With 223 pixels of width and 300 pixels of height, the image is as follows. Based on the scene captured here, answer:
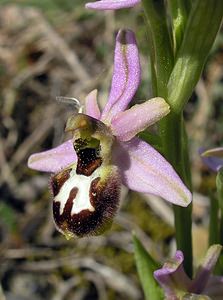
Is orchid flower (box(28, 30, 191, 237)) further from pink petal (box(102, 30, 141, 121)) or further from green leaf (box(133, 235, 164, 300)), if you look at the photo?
green leaf (box(133, 235, 164, 300))

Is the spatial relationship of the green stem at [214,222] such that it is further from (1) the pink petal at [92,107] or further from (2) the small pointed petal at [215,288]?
(1) the pink petal at [92,107]

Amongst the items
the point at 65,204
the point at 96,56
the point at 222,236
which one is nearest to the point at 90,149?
the point at 65,204

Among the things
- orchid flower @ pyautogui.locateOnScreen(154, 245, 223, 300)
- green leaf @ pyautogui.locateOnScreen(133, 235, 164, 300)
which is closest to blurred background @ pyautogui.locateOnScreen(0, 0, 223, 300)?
green leaf @ pyautogui.locateOnScreen(133, 235, 164, 300)

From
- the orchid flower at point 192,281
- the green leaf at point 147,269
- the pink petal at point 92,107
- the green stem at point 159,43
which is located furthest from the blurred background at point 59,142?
the orchid flower at point 192,281

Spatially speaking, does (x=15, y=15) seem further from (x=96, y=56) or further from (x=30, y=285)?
(x=30, y=285)

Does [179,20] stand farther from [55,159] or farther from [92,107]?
[55,159]

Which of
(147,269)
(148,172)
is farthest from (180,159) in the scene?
(147,269)

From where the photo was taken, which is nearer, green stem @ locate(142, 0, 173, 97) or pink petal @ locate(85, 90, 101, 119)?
green stem @ locate(142, 0, 173, 97)
